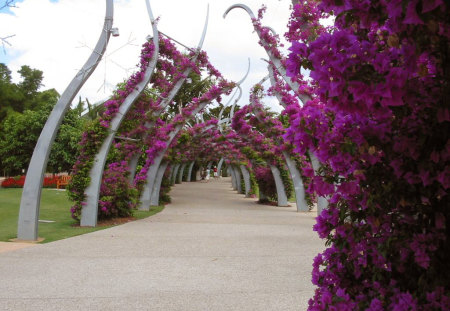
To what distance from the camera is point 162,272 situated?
601 cm

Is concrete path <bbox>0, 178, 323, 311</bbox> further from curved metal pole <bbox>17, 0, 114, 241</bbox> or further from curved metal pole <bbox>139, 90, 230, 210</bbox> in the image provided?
curved metal pole <bbox>139, 90, 230, 210</bbox>

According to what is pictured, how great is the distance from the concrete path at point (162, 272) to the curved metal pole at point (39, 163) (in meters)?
0.77

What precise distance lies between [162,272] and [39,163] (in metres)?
4.34

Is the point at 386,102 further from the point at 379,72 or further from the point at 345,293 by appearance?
the point at 345,293

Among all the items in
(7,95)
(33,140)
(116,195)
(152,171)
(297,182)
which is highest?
(7,95)

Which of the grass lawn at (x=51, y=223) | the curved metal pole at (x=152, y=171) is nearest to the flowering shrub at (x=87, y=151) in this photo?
the grass lawn at (x=51, y=223)

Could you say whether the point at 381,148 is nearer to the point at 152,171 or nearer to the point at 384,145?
the point at 384,145

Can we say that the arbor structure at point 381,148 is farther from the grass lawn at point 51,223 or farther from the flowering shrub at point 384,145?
the grass lawn at point 51,223

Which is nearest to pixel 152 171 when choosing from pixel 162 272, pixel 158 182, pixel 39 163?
pixel 158 182

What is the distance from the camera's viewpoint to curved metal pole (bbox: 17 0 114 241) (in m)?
8.92

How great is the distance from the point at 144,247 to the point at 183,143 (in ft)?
37.6

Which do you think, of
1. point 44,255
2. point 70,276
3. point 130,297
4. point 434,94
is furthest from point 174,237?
point 434,94

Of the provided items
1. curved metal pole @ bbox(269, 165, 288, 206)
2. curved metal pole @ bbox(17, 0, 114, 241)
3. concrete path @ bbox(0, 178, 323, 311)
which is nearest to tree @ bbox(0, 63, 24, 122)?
curved metal pole @ bbox(269, 165, 288, 206)

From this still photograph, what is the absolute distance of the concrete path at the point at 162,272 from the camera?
4.55 metres
